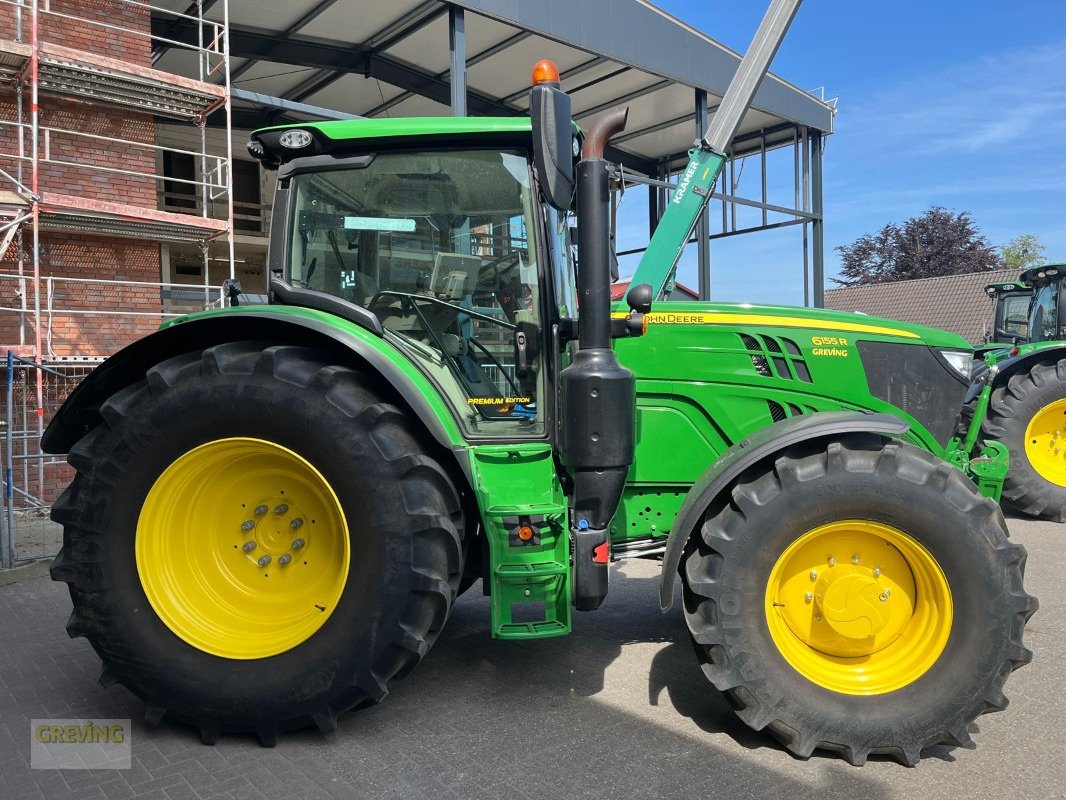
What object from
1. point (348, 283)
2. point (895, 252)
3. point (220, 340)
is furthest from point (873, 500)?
point (895, 252)

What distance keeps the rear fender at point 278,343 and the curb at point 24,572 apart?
282 cm

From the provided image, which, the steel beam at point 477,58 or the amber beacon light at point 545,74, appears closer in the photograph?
the amber beacon light at point 545,74

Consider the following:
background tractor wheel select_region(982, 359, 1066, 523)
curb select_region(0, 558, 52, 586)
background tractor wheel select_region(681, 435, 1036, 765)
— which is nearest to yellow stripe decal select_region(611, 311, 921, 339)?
background tractor wheel select_region(681, 435, 1036, 765)

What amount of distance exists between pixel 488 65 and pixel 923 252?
34.2 meters

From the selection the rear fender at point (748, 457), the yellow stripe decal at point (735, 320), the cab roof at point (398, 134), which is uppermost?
the cab roof at point (398, 134)

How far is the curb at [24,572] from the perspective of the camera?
5.36m

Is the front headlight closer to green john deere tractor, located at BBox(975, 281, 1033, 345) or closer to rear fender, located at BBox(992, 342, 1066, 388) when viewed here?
rear fender, located at BBox(992, 342, 1066, 388)

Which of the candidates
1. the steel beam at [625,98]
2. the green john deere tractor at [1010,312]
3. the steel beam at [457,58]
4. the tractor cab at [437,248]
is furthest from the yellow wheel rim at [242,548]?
the steel beam at [625,98]

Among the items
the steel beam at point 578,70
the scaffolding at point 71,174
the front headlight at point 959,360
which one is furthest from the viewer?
the steel beam at point 578,70

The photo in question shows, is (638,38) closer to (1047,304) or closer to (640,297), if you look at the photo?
(1047,304)

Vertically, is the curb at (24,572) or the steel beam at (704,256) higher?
the steel beam at (704,256)

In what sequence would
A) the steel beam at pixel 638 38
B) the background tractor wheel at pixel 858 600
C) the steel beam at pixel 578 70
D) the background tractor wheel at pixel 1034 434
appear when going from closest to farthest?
the background tractor wheel at pixel 858 600 < the background tractor wheel at pixel 1034 434 < the steel beam at pixel 638 38 < the steel beam at pixel 578 70

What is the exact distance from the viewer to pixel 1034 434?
7254 millimetres
